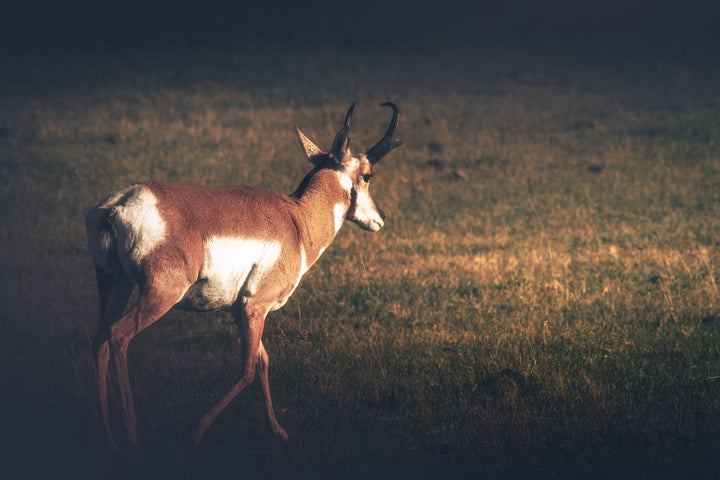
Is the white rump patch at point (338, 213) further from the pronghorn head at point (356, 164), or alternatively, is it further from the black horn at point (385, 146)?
the black horn at point (385, 146)

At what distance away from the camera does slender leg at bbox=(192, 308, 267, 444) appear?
7.24m

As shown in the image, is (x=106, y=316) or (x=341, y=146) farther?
(x=341, y=146)

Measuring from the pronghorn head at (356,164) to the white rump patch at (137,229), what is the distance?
6.33ft

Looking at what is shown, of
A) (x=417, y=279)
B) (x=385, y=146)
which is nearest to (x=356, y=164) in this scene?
(x=385, y=146)

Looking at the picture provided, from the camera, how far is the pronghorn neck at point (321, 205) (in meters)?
8.27

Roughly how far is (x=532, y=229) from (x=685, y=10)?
936 inches

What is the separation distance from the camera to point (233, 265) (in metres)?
7.33

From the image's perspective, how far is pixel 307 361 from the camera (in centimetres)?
918

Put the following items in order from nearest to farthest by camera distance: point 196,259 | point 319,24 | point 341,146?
1. point 196,259
2. point 341,146
3. point 319,24

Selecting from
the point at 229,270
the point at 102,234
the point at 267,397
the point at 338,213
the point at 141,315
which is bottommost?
the point at 267,397

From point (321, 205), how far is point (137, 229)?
6.53ft

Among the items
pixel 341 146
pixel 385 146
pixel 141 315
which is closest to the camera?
pixel 141 315

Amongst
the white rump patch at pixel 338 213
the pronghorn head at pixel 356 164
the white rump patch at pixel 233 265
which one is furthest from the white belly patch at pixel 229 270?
the pronghorn head at pixel 356 164

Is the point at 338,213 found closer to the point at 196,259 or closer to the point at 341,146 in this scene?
the point at 341,146
